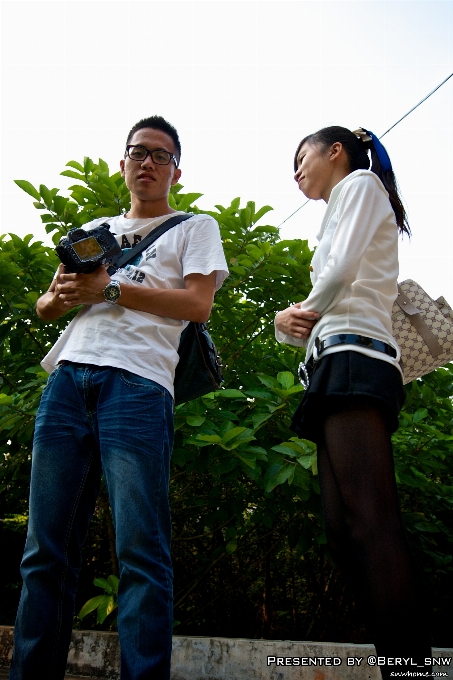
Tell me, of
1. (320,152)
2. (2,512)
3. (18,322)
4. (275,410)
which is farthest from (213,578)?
(320,152)

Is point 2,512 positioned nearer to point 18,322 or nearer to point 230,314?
point 18,322

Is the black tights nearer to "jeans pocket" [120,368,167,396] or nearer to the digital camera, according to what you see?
"jeans pocket" [120,368,167,396]

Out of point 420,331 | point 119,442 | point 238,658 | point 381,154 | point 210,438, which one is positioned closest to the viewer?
point 119,442

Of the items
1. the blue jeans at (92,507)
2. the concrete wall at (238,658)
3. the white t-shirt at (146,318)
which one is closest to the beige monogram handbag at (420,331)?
the white t-shirt at (146,318)

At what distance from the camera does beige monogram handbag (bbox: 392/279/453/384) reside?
1.61 metres

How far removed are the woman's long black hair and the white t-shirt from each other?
1.50ft

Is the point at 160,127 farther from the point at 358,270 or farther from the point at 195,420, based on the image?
the point at 195,420

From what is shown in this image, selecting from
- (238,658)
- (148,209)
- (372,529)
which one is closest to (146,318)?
(148,209)

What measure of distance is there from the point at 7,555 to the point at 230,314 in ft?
8.55

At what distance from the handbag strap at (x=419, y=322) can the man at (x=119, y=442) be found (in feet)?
1.82

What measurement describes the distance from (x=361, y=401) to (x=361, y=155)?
0.92 metres

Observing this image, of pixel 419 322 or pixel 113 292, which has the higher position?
pixel 113 292

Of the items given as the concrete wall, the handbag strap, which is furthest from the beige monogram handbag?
the concrete wall

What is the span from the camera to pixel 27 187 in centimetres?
277
